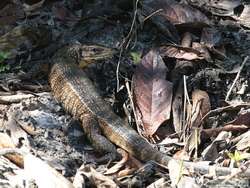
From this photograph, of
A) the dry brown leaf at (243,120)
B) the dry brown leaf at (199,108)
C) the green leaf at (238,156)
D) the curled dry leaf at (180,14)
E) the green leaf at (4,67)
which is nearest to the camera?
the green leaf at (238,156)

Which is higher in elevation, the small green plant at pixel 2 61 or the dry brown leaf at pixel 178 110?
the small green plant at pixel 2 61

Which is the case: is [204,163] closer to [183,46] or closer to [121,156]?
[121,156]

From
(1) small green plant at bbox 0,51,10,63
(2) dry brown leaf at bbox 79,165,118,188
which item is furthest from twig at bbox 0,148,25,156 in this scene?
(1) small green plant at bbox 0,51,10,63

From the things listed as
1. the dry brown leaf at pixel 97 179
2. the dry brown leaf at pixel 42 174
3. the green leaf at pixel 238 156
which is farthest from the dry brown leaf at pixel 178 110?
the dry brown leaf at pixel 42 174

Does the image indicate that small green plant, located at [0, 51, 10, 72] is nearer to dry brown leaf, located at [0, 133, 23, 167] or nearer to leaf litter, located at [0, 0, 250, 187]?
leaf litter, located at [0, 0, 250, 187]

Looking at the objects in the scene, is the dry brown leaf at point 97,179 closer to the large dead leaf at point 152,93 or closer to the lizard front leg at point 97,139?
the lizard front leg at point 97,139

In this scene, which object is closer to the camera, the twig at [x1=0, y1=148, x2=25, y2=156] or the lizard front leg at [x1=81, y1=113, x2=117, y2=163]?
the twig at [x1=0, y1=148, x2=25, y2=156]
